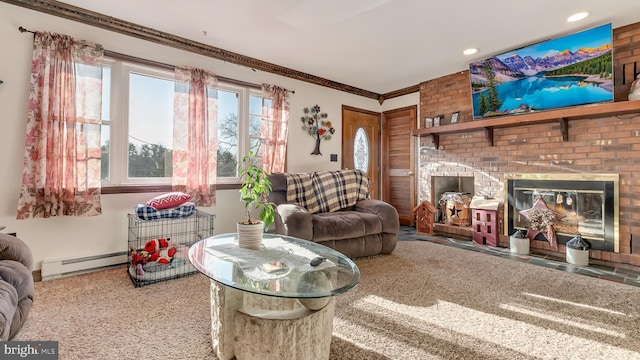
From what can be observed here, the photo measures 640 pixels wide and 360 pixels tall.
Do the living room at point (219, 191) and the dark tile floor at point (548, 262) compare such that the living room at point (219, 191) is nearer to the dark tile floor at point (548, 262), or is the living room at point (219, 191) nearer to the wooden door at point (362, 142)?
the dark tile floor at point (548, 262)

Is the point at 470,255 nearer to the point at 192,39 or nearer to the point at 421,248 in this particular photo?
the point at 421,248

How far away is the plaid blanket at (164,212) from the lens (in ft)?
8.36

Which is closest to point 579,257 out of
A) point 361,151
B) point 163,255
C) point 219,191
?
point 361,151

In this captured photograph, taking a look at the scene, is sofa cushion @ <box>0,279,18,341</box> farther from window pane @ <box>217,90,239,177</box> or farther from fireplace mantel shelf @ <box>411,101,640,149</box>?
fireplace mantel shelf @ <box>411,101,640,149</box>

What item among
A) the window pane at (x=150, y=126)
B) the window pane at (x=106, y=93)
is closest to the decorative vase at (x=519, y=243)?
the window pane at (x=150, y=126)

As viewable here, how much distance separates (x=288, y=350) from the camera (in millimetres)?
1169

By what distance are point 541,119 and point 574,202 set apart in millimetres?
968

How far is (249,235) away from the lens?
1.75 meters

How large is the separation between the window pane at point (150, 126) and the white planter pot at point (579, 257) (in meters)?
4.21

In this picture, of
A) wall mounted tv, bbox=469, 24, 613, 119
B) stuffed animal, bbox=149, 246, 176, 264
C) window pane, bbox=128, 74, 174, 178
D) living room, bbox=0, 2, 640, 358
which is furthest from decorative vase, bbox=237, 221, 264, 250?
wall mounted tv, bbox=469, 24, 613, 119

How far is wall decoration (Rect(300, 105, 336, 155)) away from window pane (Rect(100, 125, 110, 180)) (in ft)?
7.50

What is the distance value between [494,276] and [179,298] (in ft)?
8.38

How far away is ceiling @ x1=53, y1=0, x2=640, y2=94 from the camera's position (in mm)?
2441

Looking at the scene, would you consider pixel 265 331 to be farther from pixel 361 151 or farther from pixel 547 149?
pixel 361 151
